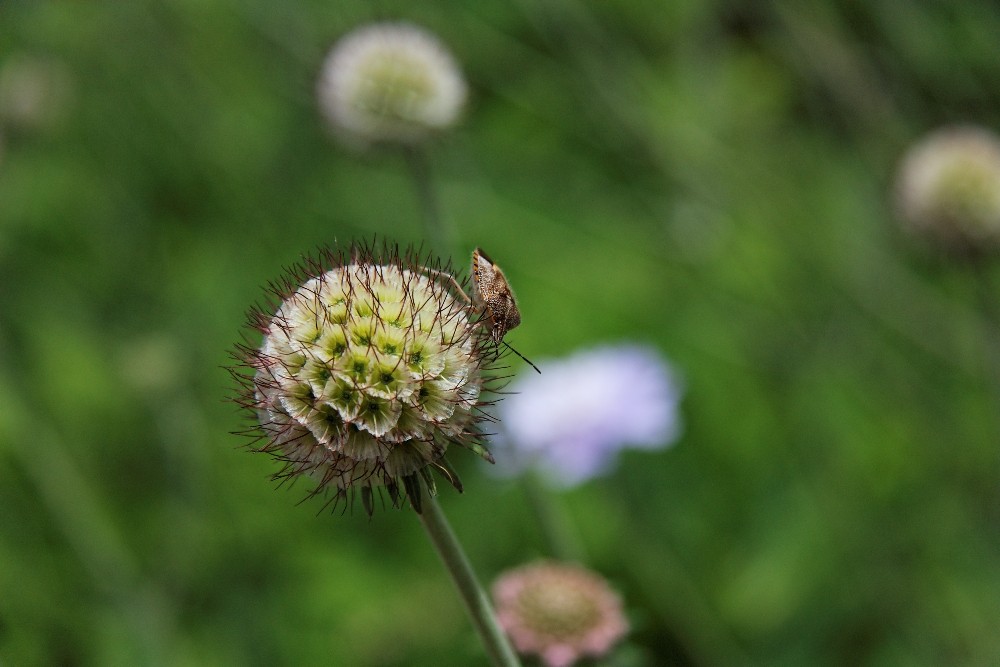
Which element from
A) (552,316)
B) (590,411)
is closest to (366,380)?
(590,411)

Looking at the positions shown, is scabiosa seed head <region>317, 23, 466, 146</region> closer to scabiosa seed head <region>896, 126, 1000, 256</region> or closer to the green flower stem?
scabiosa seed head <region>896, 126, 1000, 256</region>

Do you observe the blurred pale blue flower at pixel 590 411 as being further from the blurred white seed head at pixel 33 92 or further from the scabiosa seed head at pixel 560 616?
the blurred white seed head at pixel 33 92

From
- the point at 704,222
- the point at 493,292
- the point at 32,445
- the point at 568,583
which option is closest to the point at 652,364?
the point at 704,222

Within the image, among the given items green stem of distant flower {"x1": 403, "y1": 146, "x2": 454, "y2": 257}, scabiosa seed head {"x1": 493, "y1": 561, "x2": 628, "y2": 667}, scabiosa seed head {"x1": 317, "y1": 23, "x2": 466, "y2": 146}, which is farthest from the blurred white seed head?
scabiosa seed head {"x1": 493, "y1": 561, "x2": 628, "y2": 667}

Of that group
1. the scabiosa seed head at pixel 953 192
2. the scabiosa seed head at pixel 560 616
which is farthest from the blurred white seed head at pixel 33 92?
the scabiosa seed head at pixel 953 192

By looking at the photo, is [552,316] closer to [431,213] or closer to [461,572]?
[431,213]

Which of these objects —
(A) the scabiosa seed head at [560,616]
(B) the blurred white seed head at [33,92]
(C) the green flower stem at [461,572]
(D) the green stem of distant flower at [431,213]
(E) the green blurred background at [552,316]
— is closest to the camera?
(C) the green flower stem at [461,572]
